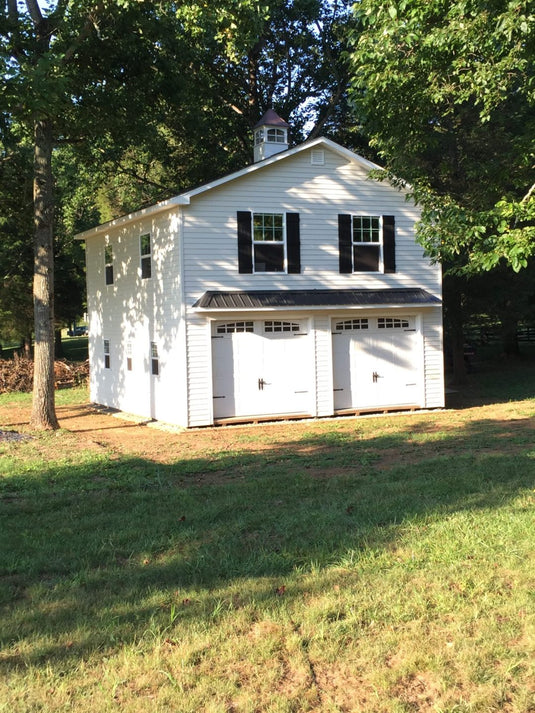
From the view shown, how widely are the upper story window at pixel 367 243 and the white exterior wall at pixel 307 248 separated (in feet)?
0.52

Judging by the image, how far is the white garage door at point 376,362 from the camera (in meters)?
18.2

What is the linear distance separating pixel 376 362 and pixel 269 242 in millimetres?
4154

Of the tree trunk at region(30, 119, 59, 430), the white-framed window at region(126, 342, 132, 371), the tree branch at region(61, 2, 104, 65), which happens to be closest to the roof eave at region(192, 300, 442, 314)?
the tree trunk at region(30, 119, 59, 430)

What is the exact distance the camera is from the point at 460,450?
11766 millimetres

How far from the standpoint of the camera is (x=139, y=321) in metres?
19.1

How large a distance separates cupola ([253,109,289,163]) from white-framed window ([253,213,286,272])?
Answer: 2506 mm

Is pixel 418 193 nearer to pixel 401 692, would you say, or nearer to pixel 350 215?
pixel 350 215

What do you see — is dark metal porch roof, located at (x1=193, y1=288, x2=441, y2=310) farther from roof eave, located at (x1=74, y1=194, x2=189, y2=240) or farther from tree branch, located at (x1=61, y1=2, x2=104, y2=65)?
tree branch, located at (x1=61, y1=2, x2=104, y2=65)

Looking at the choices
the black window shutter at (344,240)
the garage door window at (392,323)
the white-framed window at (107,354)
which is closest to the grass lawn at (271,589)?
the garage door window at (392,323)

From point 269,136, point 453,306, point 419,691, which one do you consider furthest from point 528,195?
point 453,306

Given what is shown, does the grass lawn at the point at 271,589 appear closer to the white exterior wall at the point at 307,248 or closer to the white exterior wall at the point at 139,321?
the white exterior wall at the point at 139,321

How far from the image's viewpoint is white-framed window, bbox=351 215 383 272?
1819cm

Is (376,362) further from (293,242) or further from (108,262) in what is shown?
(108,262)

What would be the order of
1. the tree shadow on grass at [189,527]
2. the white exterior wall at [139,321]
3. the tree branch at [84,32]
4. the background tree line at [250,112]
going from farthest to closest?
the white exterior wall at [139,321]
the tree branch at [84,32]
the background tree line at [250,112]
the tree shadow on grass at [189,527]
